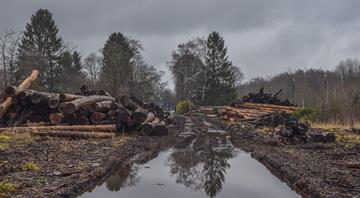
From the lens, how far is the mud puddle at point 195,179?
6.38 meters

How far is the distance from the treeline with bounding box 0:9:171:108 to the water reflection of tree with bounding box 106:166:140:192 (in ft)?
96.7

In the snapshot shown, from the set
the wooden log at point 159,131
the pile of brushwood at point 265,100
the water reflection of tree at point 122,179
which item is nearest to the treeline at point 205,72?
the pile of brushwood at point 265,100

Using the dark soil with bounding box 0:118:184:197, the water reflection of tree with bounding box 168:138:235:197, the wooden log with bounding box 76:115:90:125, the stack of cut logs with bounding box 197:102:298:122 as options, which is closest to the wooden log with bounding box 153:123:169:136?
the dark soil with bounding box 0:118:184:197

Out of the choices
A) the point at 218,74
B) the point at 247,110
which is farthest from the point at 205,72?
the point at 247,110

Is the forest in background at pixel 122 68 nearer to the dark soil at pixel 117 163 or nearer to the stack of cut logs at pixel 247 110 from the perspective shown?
the stack of cut logs at pixel 247 110

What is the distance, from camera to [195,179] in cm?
750

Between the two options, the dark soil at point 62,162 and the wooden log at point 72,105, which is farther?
the wooden log at point 72,105

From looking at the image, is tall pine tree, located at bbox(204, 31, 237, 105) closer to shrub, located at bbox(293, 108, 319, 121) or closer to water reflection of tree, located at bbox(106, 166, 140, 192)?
shrub, located at bbox(293, 108, 319, 121)

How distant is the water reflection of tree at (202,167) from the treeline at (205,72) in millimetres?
40218

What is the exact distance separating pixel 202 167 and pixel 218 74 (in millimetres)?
45320

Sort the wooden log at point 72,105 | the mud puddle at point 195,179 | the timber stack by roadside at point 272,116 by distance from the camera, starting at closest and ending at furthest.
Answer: the mud puddle at point 195,179 < the timber stack by roadside at point 272,116 < the wooden log at point 72,105

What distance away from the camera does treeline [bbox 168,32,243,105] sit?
52.8 meters

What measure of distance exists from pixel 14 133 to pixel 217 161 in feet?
23.2

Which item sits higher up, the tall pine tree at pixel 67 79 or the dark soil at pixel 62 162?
the tall pine tree at pixel 67 79
